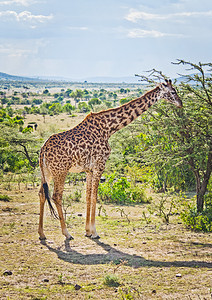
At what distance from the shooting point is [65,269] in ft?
22.1

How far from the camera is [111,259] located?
736cm

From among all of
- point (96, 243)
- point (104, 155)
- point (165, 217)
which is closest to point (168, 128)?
point (104, 155)

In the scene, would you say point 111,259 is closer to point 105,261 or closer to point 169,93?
point 105,261

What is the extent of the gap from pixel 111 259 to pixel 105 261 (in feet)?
0.54

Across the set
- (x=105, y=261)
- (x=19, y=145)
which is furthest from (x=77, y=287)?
(x=19, y=145)

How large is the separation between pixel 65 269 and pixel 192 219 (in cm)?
400

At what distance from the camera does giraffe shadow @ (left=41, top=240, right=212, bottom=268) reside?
7.02 m

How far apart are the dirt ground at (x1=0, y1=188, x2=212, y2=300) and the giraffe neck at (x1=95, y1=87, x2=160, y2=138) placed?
2588 millimetres

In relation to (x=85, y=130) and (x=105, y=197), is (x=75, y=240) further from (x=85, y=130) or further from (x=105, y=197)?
(x=105, y=197)

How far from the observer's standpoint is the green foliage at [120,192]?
13438mm

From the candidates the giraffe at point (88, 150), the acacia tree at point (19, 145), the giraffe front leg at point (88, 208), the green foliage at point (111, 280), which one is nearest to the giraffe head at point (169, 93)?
the giraffe at point (88, 150)

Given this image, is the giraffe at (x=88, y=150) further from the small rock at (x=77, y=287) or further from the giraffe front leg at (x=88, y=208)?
the small rock at (x=77, y=287)

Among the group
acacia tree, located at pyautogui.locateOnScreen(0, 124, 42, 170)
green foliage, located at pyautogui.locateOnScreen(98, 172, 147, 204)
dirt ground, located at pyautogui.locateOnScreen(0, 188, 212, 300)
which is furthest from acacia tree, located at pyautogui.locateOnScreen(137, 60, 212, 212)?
acacia tree, located at pyautogui.locateOnScreen(0, 124, 42, 170)

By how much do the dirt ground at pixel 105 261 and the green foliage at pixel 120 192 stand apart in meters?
2.64
